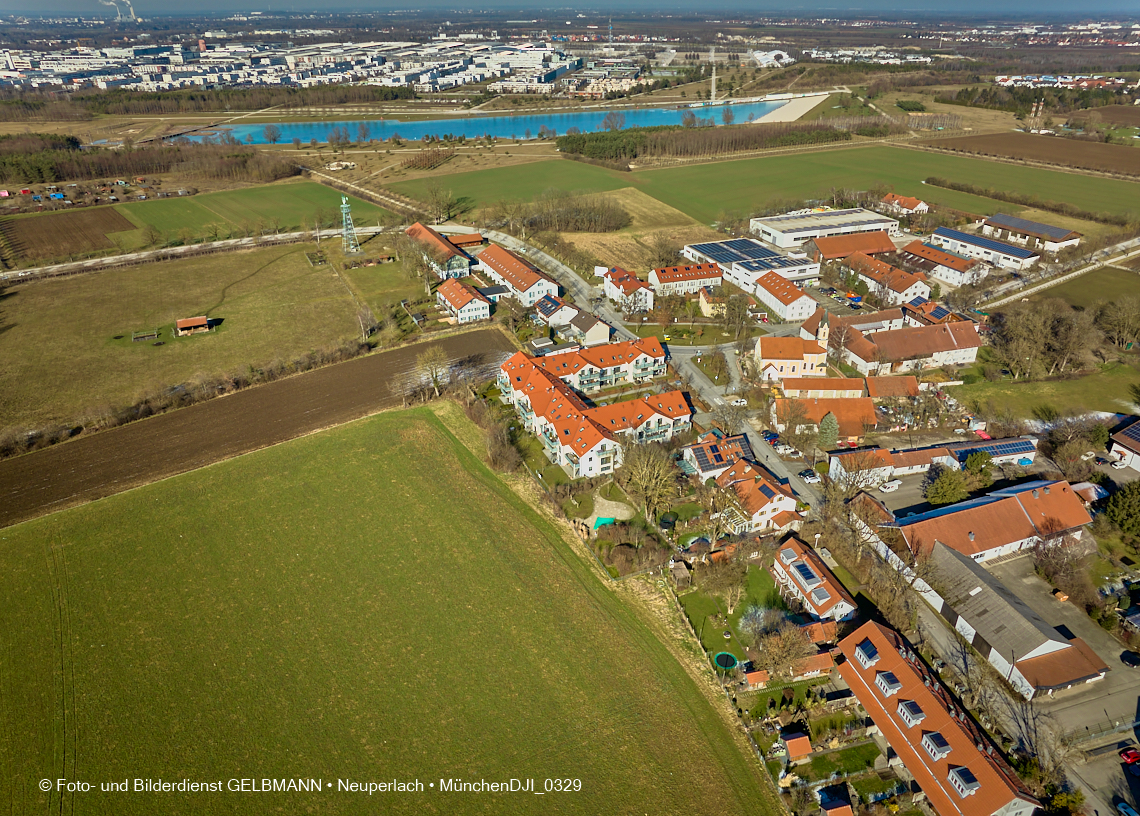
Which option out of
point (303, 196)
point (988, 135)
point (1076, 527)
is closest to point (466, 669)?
point (1076, 527)

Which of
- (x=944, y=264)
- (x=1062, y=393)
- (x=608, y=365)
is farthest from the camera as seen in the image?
(x=944, y=264)

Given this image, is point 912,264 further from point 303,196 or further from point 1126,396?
point 303,196

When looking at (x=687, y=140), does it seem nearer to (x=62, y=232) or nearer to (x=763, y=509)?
(x=62, y=232)

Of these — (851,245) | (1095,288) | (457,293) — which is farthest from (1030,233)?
(457,293)

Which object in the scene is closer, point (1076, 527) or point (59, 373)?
point (1076, 527)

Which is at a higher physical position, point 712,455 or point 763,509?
point 712,455

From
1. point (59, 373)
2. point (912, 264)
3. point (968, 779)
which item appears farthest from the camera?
point (912, 264)

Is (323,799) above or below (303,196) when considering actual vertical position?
below

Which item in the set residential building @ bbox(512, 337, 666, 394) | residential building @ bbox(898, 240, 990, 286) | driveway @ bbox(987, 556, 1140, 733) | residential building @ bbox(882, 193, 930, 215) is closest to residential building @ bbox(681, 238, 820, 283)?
residential building @ bbox(898, 240, 990, 286)
